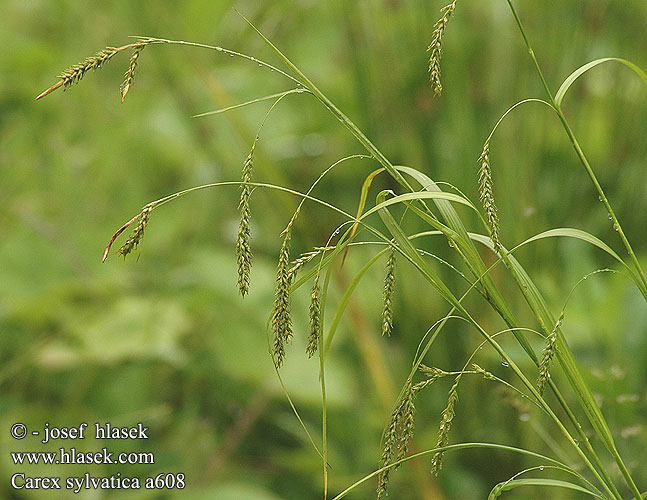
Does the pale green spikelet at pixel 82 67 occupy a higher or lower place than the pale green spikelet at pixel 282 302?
higher

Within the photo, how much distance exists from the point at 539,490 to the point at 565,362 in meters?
0.48

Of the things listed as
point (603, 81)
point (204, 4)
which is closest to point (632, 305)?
point (603, 81)

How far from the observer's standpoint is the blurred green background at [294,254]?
94 centimetres

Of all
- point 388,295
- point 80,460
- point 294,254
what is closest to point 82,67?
point 388,295

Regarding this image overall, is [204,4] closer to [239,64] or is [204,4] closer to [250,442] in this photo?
[239,64]

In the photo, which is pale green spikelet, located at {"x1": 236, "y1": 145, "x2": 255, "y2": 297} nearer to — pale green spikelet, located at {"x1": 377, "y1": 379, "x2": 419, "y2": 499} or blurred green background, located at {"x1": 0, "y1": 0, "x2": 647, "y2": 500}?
pale green spikelet, located at {"x1": 377, "y1": 379, "x2": 419, "y2": 499}

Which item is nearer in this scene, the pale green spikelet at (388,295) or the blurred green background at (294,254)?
the pale green spikelet at (388,295)

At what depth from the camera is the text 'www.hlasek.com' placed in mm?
857

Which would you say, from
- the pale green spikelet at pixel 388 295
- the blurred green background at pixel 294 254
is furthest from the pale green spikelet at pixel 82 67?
the blurred green background at pixel 294 254

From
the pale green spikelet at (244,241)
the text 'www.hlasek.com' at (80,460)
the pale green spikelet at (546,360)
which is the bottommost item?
the text 'www.hlasek.com' at (80,460)

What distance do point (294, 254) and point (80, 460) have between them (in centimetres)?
41

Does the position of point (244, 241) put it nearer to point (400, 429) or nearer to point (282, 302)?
point (282, 302)

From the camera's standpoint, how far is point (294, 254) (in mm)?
1132

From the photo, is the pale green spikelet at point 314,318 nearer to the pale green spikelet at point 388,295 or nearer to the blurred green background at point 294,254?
the pale green spikelet at point 388,295
